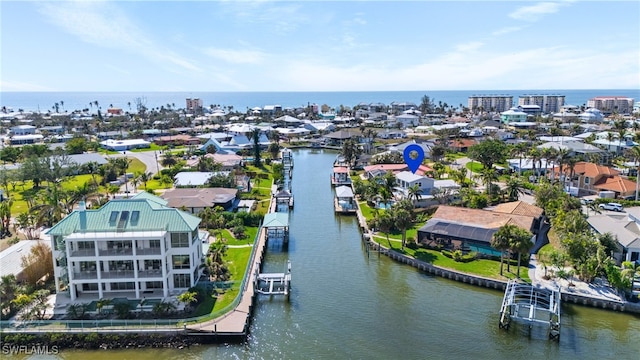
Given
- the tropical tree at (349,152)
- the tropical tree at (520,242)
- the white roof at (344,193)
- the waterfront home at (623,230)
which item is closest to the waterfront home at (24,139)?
the tropical tree at (349,152)

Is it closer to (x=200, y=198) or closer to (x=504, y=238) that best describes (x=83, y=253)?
(x=200, y=198)

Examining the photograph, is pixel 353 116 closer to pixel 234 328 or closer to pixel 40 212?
pixel 40 212

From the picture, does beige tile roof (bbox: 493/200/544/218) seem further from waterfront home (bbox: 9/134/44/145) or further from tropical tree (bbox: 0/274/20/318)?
waterfront home (bbox: 9/134/44/145)

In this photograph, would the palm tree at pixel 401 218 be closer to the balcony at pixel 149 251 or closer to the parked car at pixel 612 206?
the balcony at pixel 149 251

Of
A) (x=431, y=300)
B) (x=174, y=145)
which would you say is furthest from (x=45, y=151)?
(x=431, y=300)

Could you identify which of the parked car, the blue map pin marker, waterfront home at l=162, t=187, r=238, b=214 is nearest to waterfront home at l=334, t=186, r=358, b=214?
the blue map pin marker

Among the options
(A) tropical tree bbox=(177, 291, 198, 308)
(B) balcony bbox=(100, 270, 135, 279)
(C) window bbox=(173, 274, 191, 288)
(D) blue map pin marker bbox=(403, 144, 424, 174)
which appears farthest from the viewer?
(D) blue map pin marker bbox=(403, 144, 424, 174)

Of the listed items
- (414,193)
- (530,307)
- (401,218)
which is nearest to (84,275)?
(401,218)
